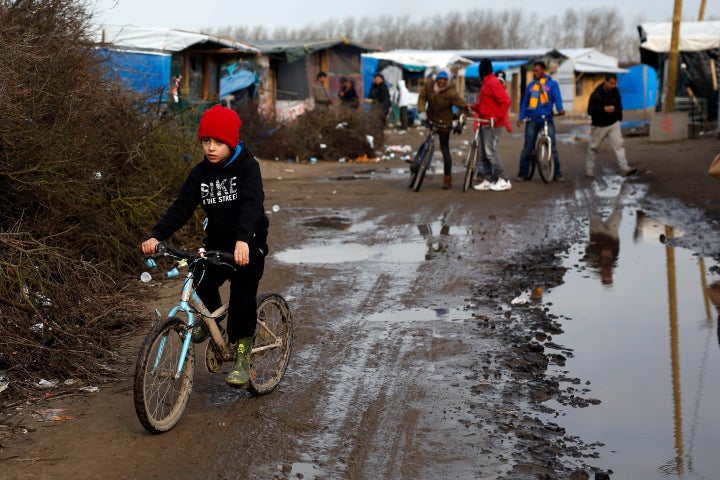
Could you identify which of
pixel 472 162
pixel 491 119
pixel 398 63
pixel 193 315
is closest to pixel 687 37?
pixel 398 63

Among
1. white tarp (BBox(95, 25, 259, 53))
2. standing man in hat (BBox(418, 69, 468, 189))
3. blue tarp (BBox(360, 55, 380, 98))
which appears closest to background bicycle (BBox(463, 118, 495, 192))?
standing man in hat (BBox(418, 69, 468, 189))

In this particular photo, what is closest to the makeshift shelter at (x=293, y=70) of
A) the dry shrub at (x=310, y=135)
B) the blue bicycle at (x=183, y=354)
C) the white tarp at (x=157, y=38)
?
the dry shrub at (x=310, y=135)

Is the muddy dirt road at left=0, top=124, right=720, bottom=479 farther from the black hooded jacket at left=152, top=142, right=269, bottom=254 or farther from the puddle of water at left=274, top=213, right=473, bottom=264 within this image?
the black hooded jacket at left=152, top=142, right=269, bottom=254

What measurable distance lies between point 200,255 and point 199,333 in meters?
0.58

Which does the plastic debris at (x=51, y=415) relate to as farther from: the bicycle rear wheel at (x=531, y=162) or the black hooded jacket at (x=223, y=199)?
the bicycle rear wheel at (x=531, y=162)

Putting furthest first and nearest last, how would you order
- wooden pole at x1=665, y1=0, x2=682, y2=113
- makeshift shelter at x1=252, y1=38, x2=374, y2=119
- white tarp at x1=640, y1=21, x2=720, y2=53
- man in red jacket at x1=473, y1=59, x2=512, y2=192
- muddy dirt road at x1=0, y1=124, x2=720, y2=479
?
makeshift shelter at x1=252, y1=38, x2=374, y2=119 → white tarp at x1=640, y1=21, x2=720, y2=53 → wooden pole at x1=665, y1=0, x2=682, y2=113 → man in red jacket at x1=473, y1=59, x2=512, y2=192 → muddy dirt road at x1=0, y1=124, x2=720, y2=479

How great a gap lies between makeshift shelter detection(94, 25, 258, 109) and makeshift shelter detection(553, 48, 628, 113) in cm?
3663

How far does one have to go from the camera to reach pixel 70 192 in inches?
321

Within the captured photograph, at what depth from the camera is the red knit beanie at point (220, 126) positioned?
17.6 ft

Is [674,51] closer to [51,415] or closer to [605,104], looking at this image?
[605,104]

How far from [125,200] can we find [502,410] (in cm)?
520

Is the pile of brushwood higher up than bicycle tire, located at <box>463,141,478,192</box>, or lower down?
higher up

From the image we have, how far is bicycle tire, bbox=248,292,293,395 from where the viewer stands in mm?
5883

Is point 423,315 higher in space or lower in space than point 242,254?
lower
